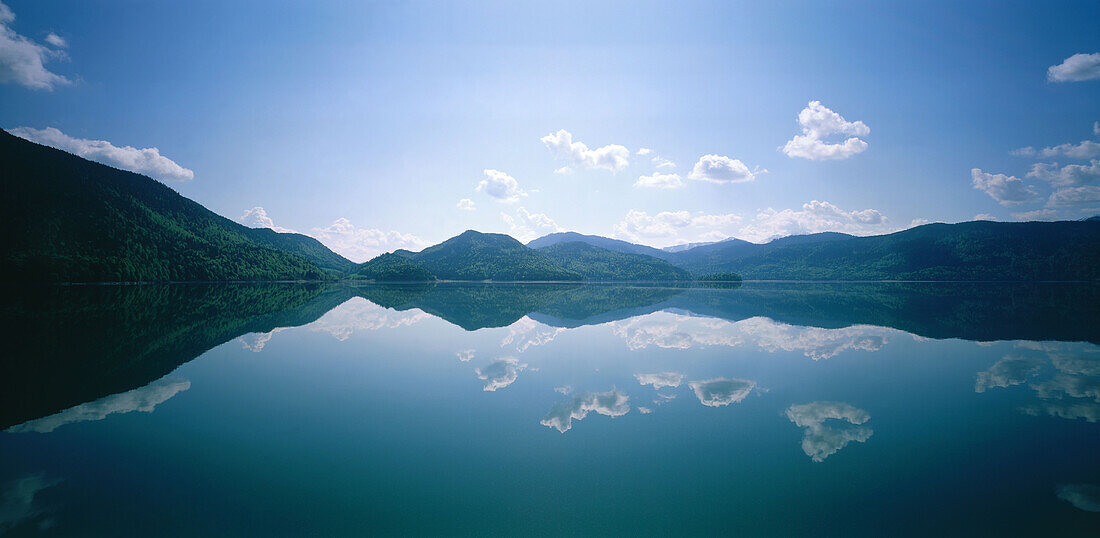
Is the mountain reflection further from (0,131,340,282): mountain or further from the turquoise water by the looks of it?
(0,131,340,282): mountain

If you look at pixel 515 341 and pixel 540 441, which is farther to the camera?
pixel 515 341

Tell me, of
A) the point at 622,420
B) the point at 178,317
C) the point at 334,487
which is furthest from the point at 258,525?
the point at 178,317

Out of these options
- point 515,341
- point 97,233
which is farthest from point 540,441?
point 97,233

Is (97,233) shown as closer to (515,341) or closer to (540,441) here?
(515,341)

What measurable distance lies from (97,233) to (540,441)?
A: 553ft

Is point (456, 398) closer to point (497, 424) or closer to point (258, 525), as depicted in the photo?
point (497, 424)

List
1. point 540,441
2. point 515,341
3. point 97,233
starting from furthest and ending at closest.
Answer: point 97,233, point 515,341, point 540,441

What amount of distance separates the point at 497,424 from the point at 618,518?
17.7 ft

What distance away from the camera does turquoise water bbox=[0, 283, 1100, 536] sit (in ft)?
24.2

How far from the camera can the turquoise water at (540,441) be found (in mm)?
7383

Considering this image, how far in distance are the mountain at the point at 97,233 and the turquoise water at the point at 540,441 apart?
11120cm

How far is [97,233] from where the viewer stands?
118250mm

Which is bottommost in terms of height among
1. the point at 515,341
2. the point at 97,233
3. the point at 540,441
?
the point at 515,341

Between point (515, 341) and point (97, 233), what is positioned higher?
point (97, 233)
